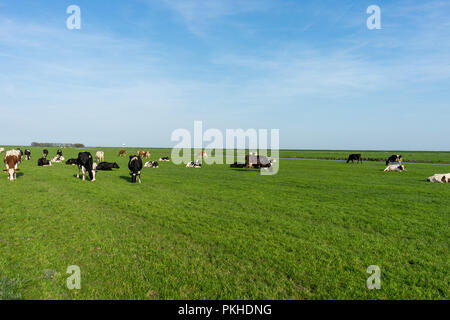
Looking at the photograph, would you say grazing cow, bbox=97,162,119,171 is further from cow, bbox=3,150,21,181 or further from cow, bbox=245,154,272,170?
cow, bbox=245,154,272,170

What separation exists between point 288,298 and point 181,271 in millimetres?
2216

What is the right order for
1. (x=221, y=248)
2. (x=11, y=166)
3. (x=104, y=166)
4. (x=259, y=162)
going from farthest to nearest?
(x=259, y=162) → (x=104, y=166) → (x=11, y=166) → (x=221, y=248)

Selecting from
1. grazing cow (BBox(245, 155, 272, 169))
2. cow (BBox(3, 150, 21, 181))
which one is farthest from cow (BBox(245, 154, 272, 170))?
cow (BBox(3, 150, 21, 181))

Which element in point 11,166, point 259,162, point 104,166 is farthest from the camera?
point 259,162

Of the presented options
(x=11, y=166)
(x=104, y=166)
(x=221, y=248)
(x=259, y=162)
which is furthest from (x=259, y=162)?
(x=221, y=248)

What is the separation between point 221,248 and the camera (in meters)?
6.38

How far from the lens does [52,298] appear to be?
4.27 metres

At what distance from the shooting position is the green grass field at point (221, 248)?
458 centimetres

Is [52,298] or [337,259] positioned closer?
[52,298]

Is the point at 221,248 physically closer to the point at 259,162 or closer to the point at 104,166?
the point at 259,162

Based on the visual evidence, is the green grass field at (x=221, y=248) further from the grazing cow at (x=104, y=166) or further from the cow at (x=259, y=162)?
the cow at (x=259, y=162)

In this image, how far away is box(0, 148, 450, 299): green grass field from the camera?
4578 millimetres
